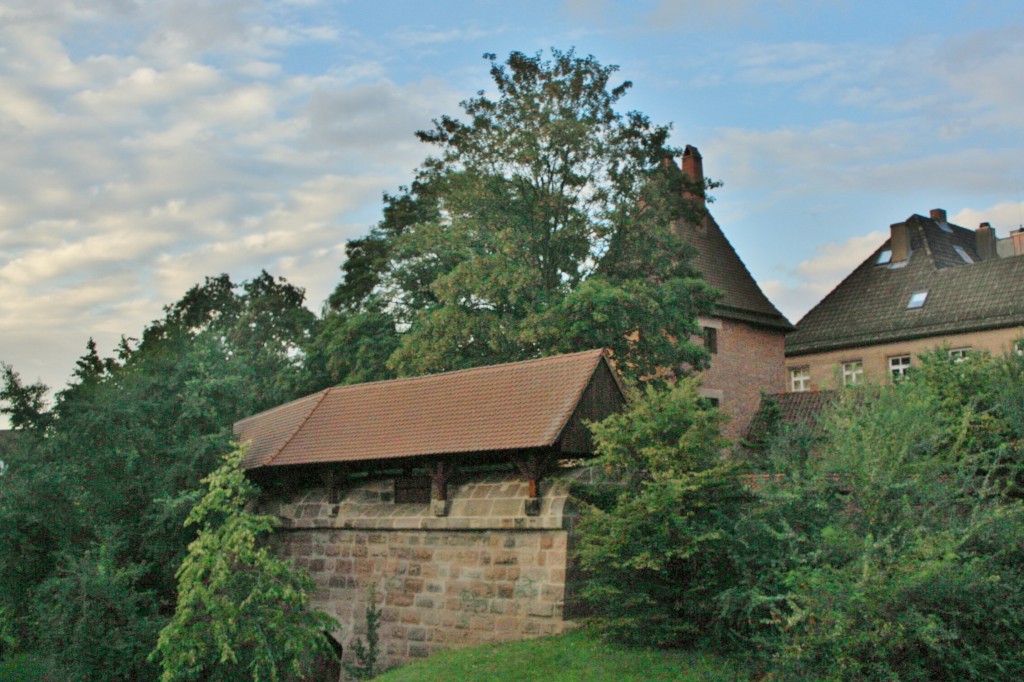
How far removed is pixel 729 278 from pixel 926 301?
7.94 meters

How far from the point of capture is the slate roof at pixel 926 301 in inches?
1335

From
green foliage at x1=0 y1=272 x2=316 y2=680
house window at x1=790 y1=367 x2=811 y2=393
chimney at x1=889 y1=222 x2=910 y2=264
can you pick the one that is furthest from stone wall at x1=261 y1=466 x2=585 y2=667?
chimney at x1=889 y1=222 x2=910 y2=264

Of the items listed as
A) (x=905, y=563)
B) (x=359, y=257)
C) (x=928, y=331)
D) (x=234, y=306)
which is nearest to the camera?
(x=905, y=563)

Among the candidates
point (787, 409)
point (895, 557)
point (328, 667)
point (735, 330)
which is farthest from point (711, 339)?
point (895, 557)

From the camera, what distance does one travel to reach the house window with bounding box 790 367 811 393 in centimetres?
3744

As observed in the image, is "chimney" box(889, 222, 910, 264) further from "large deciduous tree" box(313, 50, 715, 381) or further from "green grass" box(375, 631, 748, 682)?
"green grass" box(375, 631, 748, 682)

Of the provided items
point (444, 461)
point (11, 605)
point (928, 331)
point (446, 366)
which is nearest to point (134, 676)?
point (11, 605)

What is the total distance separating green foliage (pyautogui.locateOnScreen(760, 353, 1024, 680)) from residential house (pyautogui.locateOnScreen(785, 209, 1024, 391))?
1922 cm

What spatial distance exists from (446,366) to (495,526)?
32.9 ft

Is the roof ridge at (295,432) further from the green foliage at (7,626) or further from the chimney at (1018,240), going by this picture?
the chimney at (1018,240)

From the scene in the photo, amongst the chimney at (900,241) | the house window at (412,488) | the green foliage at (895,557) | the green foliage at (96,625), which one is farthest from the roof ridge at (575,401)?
the chimney at (900,241)

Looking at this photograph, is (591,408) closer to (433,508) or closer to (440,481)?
(440,481)

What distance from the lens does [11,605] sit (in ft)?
64.2

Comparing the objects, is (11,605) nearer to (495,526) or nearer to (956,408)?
(495,526)
